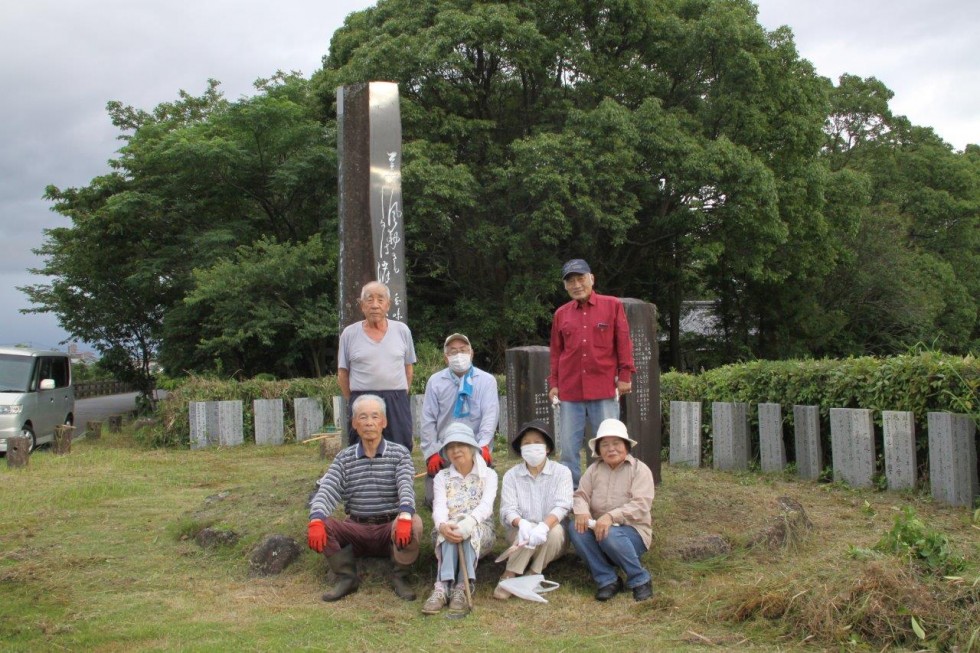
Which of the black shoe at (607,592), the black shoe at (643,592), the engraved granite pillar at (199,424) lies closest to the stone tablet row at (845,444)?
the black shoe at (643,592)

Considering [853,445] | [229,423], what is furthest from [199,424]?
[853,445]

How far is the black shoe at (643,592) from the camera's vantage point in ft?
16.0

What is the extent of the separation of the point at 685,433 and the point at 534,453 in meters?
4.92

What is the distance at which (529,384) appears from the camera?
8.93 meters

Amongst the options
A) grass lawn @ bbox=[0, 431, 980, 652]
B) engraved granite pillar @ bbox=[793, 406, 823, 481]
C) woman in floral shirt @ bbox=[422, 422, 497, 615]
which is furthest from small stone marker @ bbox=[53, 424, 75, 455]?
engraved granite pillar @ bbox=[793, 406, 823, 481]

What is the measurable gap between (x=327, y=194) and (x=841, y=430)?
534 inches

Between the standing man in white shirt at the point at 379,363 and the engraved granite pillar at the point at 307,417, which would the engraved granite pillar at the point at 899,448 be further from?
the engraved granite pillar at the point at 307,417

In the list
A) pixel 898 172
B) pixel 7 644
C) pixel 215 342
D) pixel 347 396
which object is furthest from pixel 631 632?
pixel 898 172

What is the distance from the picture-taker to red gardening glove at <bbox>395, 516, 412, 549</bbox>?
5047mm

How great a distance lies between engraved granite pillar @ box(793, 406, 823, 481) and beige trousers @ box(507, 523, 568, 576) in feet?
→ 13.2

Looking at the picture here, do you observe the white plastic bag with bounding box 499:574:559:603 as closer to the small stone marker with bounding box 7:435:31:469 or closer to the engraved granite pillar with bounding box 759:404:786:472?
the engraved granite pillar with bounding box 759:404:786:472

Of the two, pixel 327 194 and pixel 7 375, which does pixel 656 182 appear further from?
pixel 7 375

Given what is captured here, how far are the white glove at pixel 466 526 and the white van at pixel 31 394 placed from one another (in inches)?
402

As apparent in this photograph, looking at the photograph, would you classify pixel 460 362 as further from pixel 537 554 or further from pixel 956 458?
pixel 956 458
